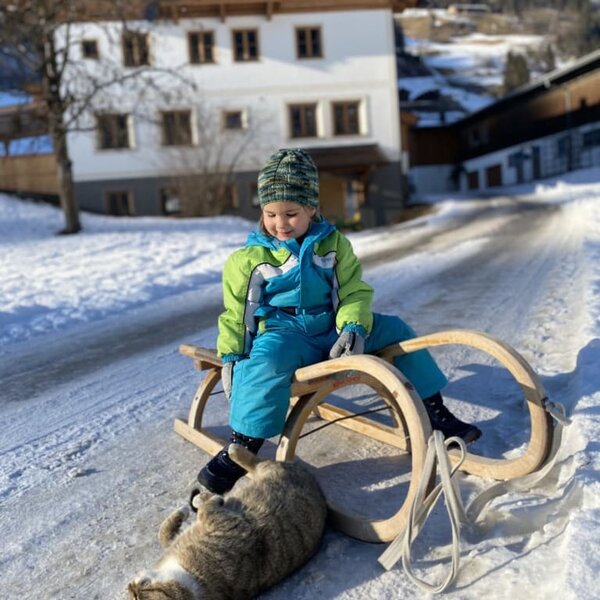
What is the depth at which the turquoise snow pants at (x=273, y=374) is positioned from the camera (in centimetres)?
282

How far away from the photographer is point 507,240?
515 inches

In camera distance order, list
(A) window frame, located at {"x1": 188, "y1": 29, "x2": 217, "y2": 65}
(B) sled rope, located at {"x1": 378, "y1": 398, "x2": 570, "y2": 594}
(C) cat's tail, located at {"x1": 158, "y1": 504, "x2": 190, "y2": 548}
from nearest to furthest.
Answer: (B) sled rope, located at {"x1": 378, "y1": 398, "x2": 570, "y2": 594} < (C) cat's tail, located at {"x1": 158, "y1": 504, "x2": 190, "y2": 548} < (A) window frame, located at {"x1": 188, "y1": 29, "x2": 217, "y2": 65}

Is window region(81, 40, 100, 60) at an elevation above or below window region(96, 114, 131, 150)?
above

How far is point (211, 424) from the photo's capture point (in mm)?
3945

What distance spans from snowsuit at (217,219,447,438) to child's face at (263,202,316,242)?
39 mm

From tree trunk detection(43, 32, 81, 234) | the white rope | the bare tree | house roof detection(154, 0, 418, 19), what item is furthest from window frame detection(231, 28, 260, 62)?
the white rope

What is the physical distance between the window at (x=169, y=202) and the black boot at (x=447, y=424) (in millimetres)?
26682

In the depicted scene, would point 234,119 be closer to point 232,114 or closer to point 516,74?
point 232,114

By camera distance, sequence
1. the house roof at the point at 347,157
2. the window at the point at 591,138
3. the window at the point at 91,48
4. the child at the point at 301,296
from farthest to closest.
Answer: the window at the point at 591,138, the house roof at the point at 347,157, the window at the point at 91,48, the child at the point at 301,296

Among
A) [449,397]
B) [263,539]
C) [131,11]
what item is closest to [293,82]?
[131,11]

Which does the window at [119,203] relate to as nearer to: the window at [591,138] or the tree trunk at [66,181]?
the tree trunk at [66,181]

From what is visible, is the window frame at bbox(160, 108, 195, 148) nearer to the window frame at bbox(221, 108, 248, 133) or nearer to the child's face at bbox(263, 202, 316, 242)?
the window frame at bbox(221, 108, 248, 133)

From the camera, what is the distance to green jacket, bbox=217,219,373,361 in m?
3.16

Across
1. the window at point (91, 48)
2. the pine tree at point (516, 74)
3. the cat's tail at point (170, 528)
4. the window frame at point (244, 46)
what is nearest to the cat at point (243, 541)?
the cat's tail at point (170, 528)
